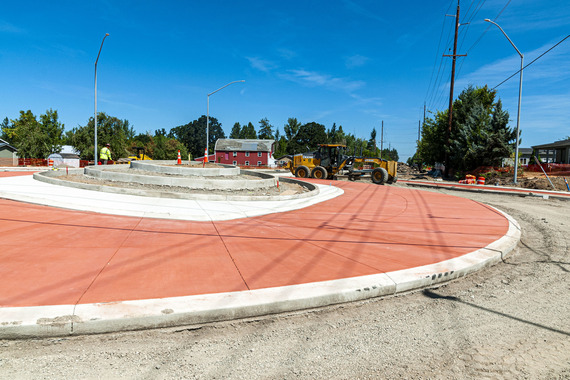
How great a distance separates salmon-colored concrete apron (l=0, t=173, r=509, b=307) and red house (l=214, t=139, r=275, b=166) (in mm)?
71317

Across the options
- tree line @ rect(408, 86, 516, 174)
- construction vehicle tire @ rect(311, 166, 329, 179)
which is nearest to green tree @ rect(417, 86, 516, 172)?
tree line @ rect(408, 86, 516, 174)

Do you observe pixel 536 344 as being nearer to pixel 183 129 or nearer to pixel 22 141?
pixel 22 141

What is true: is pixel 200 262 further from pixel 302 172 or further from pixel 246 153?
pixel 246 153

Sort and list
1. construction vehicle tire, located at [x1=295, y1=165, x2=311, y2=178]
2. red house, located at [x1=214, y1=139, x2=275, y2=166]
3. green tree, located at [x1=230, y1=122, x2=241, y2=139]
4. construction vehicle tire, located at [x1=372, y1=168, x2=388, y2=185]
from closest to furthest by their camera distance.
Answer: construction vehicle tire, located at [x1=372, y1=168, x2=388, y2=185] → construction vehicle tire, located at [x1=295, y1=165, x2=311, y2=178] → red house, located at [x1=214, y1=139, x2=275, y2=166] → green tree, located at [x1=230, y1=122, x2=241, y2=139]

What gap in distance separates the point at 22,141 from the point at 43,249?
5296 cm

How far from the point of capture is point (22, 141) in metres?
45.4

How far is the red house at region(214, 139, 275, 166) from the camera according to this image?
7931 centimetres

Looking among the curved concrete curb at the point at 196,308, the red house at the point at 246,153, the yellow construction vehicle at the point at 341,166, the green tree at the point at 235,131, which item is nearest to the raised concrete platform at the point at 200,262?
the curved concrete curb at the point at 196,308

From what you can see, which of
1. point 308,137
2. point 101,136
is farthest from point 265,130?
point 101,136

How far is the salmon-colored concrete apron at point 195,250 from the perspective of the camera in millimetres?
3637

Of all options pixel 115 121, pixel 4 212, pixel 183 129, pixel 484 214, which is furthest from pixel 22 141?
pixel 183 129

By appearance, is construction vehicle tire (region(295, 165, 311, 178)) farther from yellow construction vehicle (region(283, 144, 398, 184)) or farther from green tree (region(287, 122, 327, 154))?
green tree (region(287, 122, 327, 154))

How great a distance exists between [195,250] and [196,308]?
82.7 inches

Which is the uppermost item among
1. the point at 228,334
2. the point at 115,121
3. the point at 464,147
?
the point at 115,121
